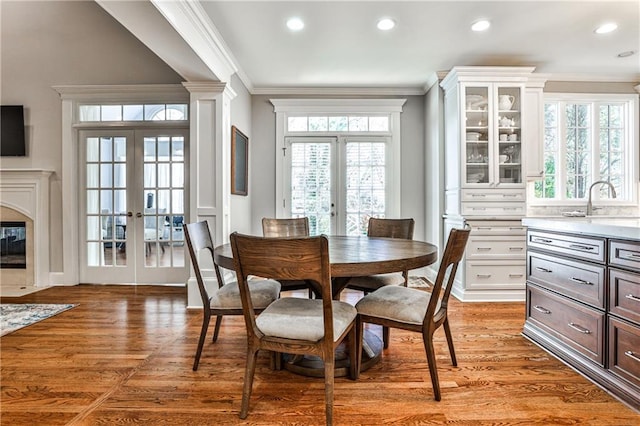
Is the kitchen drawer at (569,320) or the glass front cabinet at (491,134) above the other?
the glass front cabinet at (491,134)

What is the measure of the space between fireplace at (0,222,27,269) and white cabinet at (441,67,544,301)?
5086 millimetres

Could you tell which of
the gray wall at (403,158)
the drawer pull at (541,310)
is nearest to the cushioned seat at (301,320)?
the drawer pull at (541,310)

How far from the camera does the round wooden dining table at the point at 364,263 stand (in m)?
1.68

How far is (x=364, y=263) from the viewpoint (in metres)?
1.68

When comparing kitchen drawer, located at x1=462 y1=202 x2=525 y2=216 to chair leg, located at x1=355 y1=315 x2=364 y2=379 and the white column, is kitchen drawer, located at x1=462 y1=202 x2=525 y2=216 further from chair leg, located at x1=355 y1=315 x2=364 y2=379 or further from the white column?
the white column

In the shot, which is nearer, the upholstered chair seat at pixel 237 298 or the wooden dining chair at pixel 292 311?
the wooden dining chair at pixel 292 311

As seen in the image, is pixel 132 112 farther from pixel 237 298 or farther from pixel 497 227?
pixel 497 227

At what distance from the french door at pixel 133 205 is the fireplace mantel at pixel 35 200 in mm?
405

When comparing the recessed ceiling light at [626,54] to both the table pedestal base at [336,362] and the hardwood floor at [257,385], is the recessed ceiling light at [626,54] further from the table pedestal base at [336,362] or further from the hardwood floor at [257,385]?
the table pedestal base at [336,362]

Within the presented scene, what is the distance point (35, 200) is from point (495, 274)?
5.33 meters

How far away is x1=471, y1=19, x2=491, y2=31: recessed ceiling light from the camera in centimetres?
287

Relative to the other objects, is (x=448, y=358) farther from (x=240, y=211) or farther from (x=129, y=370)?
(x=240, y=211)

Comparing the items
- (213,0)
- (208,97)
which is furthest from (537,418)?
(208,97)

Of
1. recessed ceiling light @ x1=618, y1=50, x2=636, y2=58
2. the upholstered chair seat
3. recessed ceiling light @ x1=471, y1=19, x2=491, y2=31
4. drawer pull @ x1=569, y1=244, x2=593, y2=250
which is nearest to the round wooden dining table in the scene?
the upholstered chair seat
